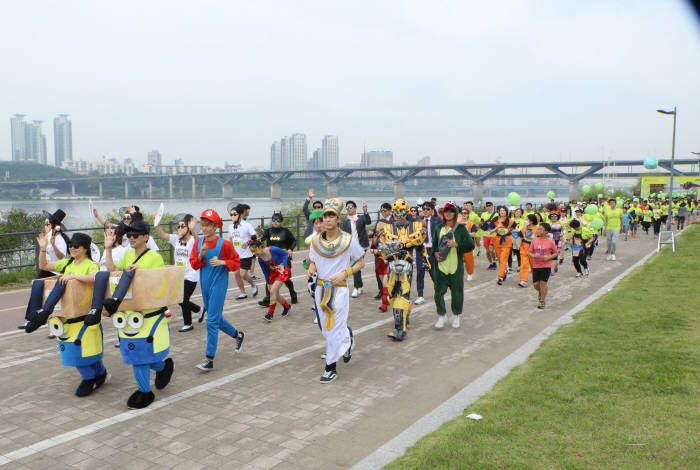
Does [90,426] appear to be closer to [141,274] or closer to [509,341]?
[141,274]

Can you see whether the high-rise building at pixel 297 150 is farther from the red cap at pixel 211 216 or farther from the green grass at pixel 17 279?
the red cap at pixel 211 216

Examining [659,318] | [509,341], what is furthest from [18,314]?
[659,318]

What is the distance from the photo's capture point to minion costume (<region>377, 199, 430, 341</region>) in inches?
302

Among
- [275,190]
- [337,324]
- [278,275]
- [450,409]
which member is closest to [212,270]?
[337,324]

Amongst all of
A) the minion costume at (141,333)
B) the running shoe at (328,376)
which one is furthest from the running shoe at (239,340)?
the minion costume at (141,333)

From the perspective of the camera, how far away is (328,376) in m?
6.02

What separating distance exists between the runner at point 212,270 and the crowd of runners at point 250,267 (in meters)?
0.01

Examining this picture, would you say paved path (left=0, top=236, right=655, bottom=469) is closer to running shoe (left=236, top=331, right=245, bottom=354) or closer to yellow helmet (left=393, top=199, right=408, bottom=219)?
running shoe (left=236, top=331, right=245, bottom=354)

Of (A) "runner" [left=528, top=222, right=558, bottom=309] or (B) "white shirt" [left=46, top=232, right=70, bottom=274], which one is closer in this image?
(B) "white shirt" [left=46, top=232, right=70, bottom=274]

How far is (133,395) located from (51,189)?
2991 inches

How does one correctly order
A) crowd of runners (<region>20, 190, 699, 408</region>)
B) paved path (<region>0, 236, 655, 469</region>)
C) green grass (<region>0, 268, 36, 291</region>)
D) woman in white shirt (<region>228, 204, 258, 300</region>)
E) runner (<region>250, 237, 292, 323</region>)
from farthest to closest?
green grass (<region>0, 268, 36, 291</region>) → woman in white shirt (<region>228, 204, 258, 300</region>) → runner (<region>250, 237, 292, 323</region>) → crowd of runners (<region>20, 190, 699, 408</region>) → paved path (<region>0, 236, 655, 469</region>)

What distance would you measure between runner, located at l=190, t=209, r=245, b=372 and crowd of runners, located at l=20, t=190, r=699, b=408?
0.01 meters

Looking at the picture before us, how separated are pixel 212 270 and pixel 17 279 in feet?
28.3

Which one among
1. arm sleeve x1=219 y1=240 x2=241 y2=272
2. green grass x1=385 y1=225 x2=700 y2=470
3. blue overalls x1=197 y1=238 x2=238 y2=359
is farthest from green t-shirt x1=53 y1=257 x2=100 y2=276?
green grass x1=385 y1=225 x2=700 y2=470
